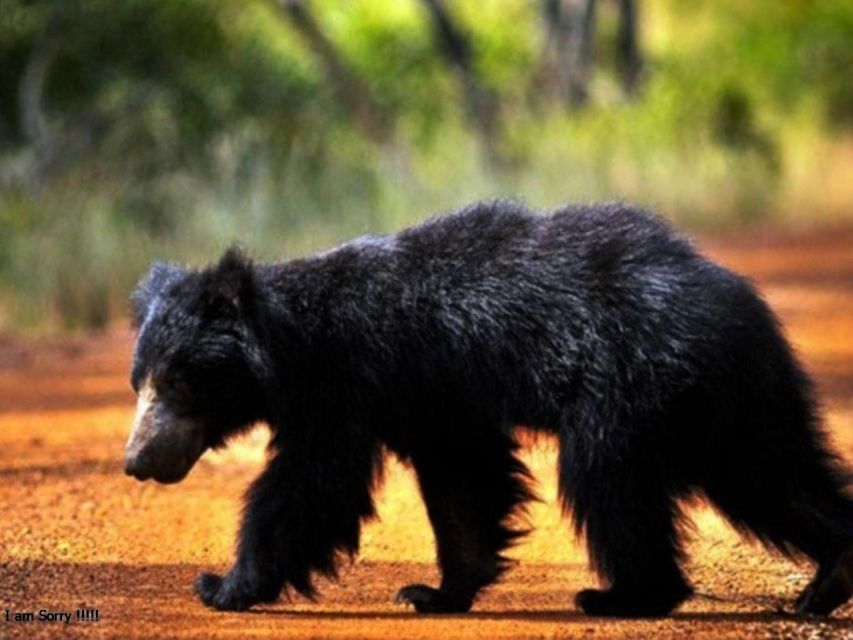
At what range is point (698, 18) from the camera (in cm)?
5003

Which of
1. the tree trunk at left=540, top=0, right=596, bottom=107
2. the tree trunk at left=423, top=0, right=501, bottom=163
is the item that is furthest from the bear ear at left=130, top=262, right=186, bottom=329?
the tree trunk at left=540, top=0, right=596, bottom=107

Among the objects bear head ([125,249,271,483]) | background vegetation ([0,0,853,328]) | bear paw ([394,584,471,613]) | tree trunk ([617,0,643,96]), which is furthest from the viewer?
tree trunk ([617,0,643,96])

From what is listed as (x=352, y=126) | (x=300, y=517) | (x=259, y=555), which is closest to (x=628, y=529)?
(x=300, y=517)

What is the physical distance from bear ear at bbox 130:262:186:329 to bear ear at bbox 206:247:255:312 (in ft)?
0.83

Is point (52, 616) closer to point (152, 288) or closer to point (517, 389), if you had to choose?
point (152, 288)

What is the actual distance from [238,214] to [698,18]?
32.9 meters

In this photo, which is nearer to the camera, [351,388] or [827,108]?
[351,388]

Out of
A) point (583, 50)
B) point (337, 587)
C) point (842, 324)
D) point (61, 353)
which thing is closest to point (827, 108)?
point (583, 50)

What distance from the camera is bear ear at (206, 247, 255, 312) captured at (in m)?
7.04

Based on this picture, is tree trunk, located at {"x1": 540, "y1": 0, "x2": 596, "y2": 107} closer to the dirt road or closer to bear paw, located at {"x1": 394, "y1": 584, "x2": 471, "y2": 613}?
the dirt road

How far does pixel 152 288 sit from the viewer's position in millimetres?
7410

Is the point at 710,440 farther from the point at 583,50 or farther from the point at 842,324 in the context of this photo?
the point at 583,50

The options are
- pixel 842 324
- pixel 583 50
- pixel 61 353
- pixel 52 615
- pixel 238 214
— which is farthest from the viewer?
pixel 583 50

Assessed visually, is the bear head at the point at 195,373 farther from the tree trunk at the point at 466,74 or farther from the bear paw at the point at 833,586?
the tree trunk at the point at 466,74
